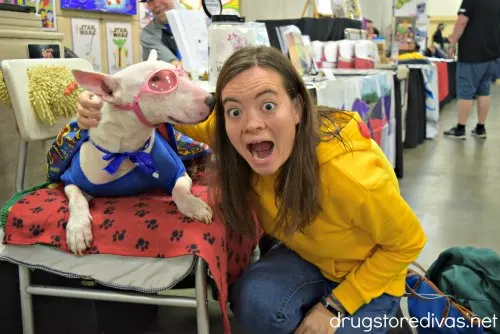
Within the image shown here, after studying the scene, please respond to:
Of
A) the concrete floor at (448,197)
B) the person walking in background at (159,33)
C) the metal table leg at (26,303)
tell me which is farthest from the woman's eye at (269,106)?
the person walking in background at (159,33)

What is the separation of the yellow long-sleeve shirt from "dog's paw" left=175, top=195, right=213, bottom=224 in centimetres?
14

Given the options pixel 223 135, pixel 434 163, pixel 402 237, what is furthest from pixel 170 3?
pixel 434 163

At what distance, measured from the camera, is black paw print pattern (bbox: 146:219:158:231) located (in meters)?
1.16

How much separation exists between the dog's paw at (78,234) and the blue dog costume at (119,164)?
14 cm

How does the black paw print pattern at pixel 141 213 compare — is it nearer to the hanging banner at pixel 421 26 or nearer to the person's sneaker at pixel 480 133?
the person's sneaker at pixel 480 133

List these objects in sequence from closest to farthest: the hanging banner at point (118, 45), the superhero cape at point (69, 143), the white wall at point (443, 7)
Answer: the superhero cape at point (69, 143) → the hanging banner at point (118, 45) → the white wall at point (443, 7)

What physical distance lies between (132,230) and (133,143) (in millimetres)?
215

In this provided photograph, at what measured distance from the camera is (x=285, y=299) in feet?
4.08

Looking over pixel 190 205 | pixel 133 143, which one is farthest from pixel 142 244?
pixel 133 143

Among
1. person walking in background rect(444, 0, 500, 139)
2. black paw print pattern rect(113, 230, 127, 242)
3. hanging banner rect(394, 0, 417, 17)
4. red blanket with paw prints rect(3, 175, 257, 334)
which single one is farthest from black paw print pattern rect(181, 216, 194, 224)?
hanging banner rect(394, 0, 417, 17)

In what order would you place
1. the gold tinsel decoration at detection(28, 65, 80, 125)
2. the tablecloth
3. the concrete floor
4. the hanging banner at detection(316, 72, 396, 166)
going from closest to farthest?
the gold tinsel decoration at detection(28, 65, 80, 125) < the concrete floor < the hanging banner at detection(316, 72, 396, 166) < the tablecloth

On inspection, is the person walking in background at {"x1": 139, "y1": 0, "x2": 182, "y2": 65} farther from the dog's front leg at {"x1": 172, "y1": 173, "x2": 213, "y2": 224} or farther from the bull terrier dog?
the dog's front leg at {"x1": 172, "y1": 173, "x2": 213, "y2": 224}

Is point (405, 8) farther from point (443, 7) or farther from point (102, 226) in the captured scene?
point (443, 7)

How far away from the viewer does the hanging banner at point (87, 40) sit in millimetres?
3293
